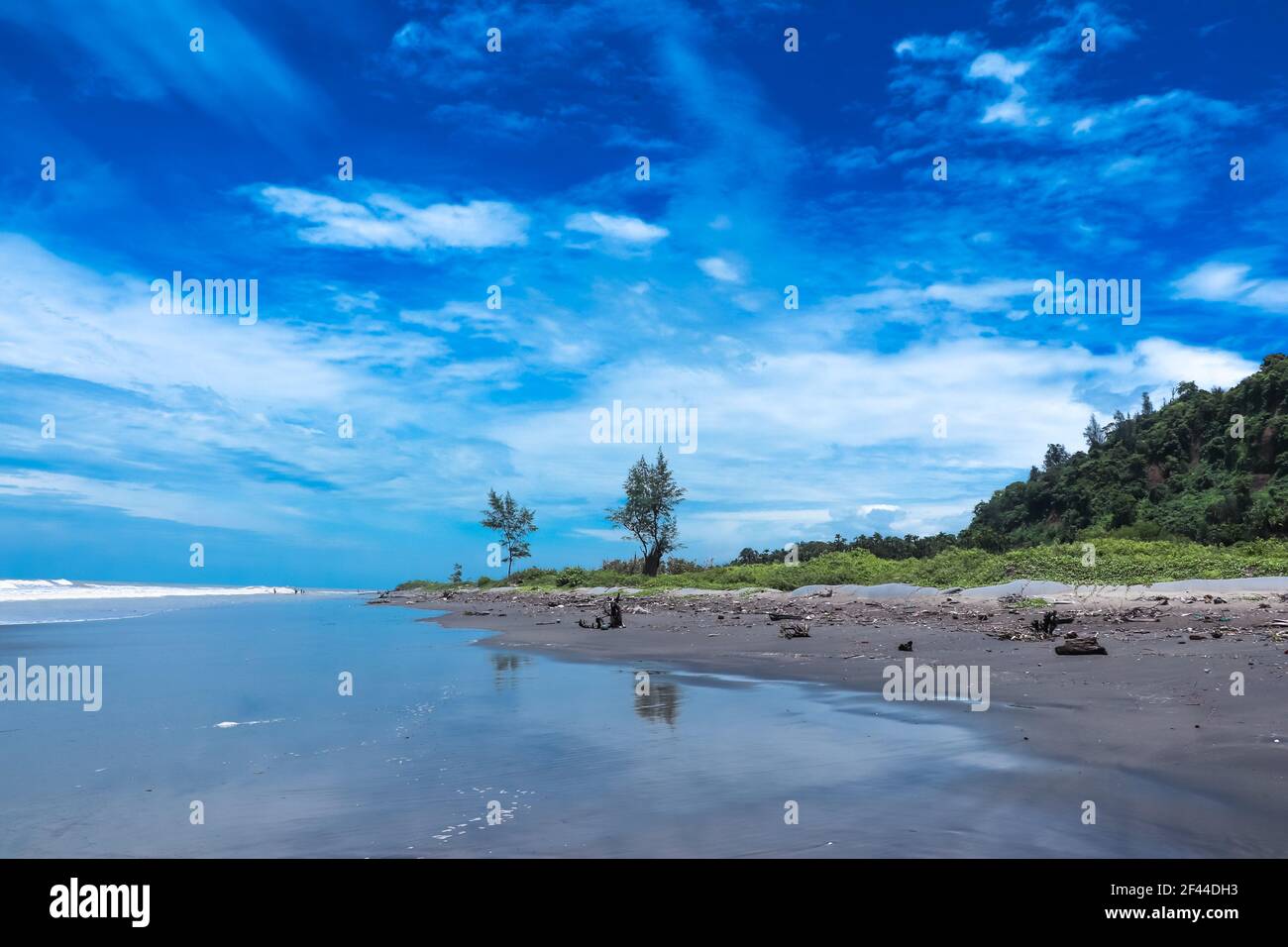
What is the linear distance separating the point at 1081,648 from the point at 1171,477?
42.7 meters

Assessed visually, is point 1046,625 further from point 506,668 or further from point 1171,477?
point 1171,477

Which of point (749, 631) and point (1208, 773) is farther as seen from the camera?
point (749, 631)

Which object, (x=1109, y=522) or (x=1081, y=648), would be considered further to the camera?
(x=1109, y=522)

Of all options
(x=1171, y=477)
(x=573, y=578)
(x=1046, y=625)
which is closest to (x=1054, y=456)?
(x=1171, y=477)

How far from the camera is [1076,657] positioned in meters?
12.0

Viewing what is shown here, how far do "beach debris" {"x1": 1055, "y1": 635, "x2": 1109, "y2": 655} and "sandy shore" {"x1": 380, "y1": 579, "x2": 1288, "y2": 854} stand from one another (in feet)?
0.45

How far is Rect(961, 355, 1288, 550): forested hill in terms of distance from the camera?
39.0 metres

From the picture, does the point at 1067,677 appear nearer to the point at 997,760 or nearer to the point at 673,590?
the point at 997,760

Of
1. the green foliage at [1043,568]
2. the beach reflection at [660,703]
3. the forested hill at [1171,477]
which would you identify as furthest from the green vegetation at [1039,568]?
the beach reflection at [660,703]

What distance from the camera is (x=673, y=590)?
3941 centimetres

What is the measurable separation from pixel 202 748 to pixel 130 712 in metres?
3.05

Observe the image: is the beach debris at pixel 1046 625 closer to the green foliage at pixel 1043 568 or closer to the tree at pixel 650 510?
the green foliage at pixel 1043 568
